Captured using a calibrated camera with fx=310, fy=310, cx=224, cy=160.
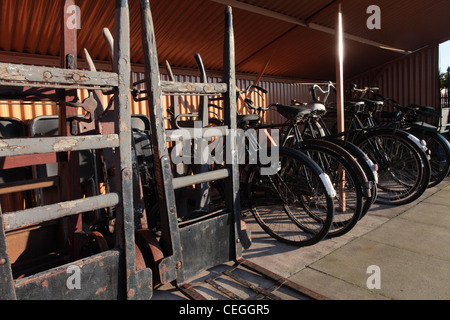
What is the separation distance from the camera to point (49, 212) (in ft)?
5.75

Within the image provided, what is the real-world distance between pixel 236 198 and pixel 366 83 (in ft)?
28.0

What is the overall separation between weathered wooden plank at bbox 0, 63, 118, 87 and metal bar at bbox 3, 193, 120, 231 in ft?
2.29

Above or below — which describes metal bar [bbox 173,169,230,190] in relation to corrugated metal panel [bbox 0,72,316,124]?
below

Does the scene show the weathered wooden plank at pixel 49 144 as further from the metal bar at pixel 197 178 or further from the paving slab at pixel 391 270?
the paving slab at pixel 391 270

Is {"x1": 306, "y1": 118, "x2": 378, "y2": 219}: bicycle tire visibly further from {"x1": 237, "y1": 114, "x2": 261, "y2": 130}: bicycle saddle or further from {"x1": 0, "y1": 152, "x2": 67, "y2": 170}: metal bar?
{"x1": 0, "y1": 152, "x2": 67, "y2": 170}: metal bar

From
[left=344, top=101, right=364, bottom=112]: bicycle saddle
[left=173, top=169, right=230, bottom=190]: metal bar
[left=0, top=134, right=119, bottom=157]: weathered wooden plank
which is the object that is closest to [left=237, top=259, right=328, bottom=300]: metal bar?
[left=173, top=169, right=230, bottom=190]: metal bar

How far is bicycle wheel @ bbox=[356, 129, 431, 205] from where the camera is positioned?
4176mm

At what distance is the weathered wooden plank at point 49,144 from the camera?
164 centimetres

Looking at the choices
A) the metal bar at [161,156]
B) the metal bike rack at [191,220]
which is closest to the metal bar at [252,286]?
the metal bike rack at [191,220]

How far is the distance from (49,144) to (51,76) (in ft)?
1.26

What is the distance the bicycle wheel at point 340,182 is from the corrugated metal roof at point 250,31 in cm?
251

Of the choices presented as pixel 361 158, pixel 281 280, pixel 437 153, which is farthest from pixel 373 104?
pixel 281 280

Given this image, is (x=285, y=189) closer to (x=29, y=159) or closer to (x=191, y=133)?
(x=191, y=133)
